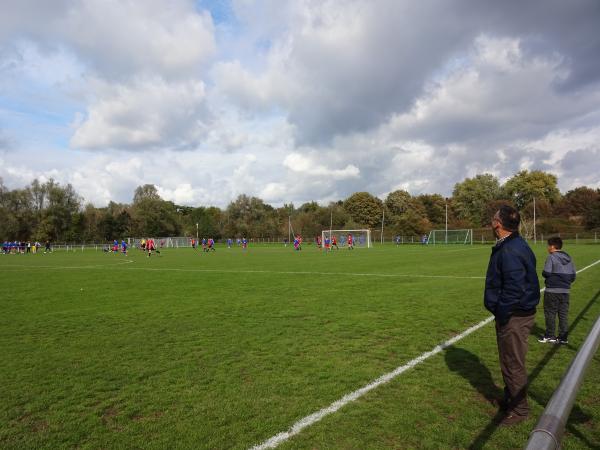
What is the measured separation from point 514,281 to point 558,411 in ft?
9.24

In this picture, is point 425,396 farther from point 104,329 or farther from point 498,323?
point 104,329

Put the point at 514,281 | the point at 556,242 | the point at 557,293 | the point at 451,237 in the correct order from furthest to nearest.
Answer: the point at 451,237 → the point at 556,242 → the point at 557,293 → the point at 514,281

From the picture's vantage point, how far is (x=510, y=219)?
4410mm

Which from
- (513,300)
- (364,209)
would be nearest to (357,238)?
(364,209)

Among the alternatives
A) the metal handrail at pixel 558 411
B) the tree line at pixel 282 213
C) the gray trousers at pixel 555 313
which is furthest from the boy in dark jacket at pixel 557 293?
the tree line at pixel 282 213

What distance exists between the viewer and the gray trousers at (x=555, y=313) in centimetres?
727

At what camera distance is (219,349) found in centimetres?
691

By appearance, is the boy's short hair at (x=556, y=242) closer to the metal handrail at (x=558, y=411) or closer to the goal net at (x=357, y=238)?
the metal handrail at (x=558, y=411)

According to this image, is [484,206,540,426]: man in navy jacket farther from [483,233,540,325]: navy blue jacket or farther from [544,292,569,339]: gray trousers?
[544,292,569,339]: gray trousers

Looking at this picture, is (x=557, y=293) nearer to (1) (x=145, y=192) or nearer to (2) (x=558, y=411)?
(2) (x=558, y=411)

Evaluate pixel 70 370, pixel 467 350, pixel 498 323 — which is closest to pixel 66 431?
pixel 70 370

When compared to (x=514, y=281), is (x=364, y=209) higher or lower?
higher

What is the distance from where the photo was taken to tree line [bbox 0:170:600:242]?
262ft

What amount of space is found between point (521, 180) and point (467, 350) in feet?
346
